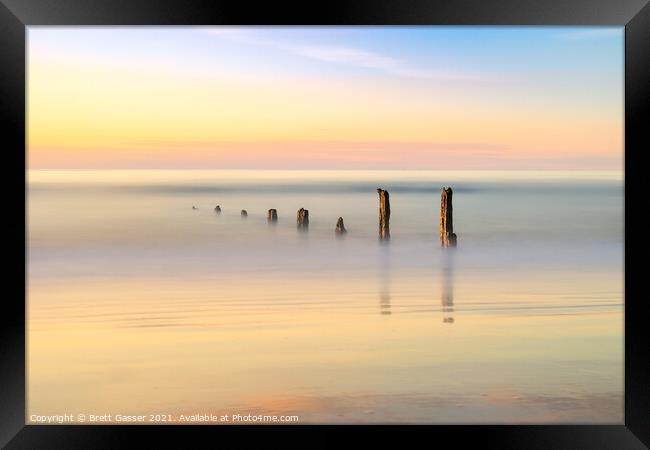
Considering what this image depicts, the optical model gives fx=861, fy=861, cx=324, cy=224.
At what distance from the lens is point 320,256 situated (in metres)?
16.1

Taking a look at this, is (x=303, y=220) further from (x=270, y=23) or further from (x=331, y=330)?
(x=270, y=23)

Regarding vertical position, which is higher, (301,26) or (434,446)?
(301,26)

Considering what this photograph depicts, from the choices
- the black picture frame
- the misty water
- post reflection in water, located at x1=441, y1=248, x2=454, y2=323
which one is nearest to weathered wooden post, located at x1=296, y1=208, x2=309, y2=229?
the misty water

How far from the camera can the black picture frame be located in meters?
4.63

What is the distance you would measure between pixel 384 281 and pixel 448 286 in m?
1.11

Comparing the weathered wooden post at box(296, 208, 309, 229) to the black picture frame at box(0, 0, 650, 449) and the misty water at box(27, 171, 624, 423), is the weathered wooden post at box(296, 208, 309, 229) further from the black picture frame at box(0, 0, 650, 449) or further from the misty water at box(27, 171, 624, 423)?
the black picture frame at box(0, 0, 650, 449)

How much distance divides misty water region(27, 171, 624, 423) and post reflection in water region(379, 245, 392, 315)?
0.04m

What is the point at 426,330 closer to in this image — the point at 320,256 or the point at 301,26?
the point at 301,26

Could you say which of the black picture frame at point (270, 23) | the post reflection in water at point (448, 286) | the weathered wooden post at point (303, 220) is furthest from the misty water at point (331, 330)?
the weathered wooden post at point (303, 220)

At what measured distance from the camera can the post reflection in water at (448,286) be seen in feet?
30.3

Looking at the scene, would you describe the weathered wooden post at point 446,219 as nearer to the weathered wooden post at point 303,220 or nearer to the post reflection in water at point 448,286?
the post reflection in water at point 448,286

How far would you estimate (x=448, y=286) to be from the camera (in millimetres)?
11867

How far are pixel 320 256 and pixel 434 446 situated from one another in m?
11.6

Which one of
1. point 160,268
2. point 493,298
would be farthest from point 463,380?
point 160,268
